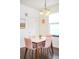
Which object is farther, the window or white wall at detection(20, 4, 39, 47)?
the window

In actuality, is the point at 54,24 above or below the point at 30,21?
below

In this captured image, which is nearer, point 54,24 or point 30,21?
point 30,21

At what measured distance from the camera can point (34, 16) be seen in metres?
6.24

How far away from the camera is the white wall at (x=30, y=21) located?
5.37 m

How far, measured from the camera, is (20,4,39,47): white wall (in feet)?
17.6

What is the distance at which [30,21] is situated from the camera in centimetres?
592
